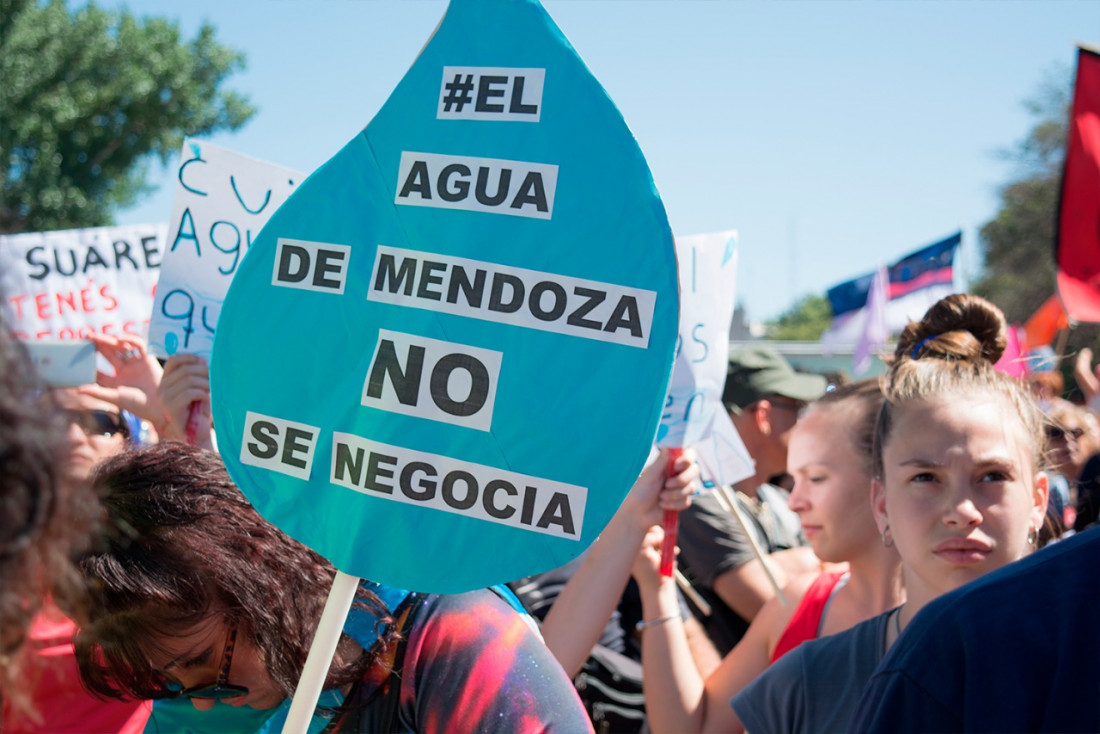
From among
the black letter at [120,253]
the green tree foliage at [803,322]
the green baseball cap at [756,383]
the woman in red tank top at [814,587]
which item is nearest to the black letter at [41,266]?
the black letter at [120,253]

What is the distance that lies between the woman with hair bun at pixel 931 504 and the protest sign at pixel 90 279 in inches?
131

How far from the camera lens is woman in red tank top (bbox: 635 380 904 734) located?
2439mm

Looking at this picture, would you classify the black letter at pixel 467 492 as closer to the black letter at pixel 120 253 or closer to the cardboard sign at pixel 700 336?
the cardboard sign at pixel 700 336

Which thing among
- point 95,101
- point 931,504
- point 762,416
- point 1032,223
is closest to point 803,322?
point 1032,223

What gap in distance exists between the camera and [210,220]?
3.09m

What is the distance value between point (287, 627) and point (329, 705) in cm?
15

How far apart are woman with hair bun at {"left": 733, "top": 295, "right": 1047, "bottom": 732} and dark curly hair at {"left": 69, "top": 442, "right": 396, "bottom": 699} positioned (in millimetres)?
782

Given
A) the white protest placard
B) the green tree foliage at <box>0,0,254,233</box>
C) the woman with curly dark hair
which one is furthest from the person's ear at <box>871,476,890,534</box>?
the green tree foliage at <box>0,0,254,233</box>

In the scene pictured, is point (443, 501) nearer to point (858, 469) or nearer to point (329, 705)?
point (329, 705)

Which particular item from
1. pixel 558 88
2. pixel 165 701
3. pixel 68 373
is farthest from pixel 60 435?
pixel 68 373

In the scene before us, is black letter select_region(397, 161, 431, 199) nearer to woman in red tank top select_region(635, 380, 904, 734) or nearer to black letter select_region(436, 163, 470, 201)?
black letter select_region(436, 163, 470, 201)

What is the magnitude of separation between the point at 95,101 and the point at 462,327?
1747 cm

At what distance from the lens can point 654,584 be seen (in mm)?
2627

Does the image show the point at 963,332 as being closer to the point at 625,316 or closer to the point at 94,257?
the point at 625,316
